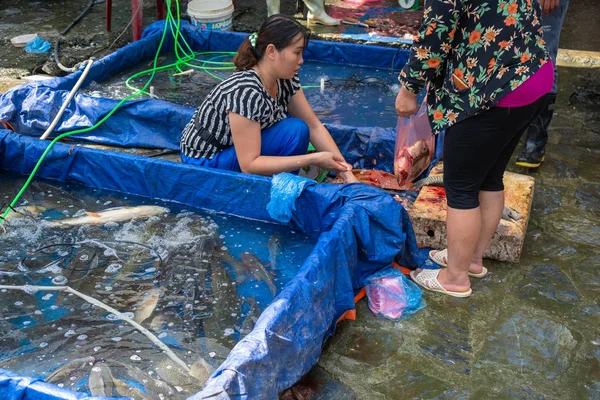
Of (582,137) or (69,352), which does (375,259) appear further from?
(582,137)

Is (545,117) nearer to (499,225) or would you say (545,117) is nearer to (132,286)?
(499,225)

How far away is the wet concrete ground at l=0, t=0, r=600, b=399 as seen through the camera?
8.52 ft

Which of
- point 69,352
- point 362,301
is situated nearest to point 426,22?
point 362,301

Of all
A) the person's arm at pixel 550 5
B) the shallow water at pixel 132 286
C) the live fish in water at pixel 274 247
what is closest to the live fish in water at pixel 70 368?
the shallow water at pixel 132 286

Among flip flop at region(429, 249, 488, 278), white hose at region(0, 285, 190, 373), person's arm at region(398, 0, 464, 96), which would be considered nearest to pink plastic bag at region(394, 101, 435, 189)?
flip flop at region(429, 249, 488, 278)

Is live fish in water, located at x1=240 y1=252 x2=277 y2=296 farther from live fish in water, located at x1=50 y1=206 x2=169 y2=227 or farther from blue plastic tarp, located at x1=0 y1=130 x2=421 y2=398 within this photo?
live fish in water, located at x1=50 y1=206 x2=169 y2=227

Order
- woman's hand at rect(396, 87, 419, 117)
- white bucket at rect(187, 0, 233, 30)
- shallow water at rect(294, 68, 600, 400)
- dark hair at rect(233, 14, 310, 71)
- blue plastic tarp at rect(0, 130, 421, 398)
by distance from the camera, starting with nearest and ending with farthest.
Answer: blue plastic tarp at rect(0, 130, 421, 398), shallow water at rect(294, 68, 600, 400), woman's hand at rect(396, 87, 419, 117), dark hair at rect(233, 14, 310, 71), white bucket at rect(187, 0, 233, 30)

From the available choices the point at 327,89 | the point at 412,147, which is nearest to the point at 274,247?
the point at 412,147

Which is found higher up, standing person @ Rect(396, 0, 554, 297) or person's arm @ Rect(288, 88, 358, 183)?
standing person @ Rect(396, 0, 554, 297)

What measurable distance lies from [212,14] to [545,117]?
3513 millimetres

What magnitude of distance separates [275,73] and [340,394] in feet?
5.41

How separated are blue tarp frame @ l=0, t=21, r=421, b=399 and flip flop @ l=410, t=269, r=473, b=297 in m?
0.10

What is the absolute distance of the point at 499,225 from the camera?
3.32m

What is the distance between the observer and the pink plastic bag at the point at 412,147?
382 centimetres
